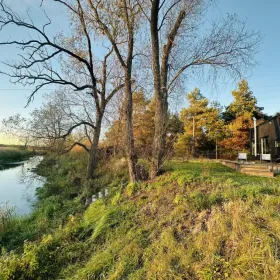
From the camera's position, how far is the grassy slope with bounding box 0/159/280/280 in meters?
2.73

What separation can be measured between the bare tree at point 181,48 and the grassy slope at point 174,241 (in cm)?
227

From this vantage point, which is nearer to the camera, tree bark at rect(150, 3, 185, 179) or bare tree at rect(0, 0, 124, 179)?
tree bark at rect(150, 3, 185, 179)

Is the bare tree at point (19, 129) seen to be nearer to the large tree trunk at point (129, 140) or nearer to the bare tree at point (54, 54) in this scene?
the bare tree at point (54, 54)

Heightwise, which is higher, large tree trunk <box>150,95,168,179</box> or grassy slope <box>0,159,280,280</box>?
large tree trunk <box>150,95,168,179</box>

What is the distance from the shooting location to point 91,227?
4.93 meters

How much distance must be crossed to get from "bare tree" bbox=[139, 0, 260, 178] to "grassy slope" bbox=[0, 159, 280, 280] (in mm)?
2273

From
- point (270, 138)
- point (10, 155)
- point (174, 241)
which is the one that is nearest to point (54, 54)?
point (174, 241)

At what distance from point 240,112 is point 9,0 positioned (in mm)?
23317

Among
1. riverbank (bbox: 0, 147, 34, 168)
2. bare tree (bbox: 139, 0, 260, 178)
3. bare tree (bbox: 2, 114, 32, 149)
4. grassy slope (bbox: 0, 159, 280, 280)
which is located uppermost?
bare tree (bbox: 139, 0, 260, 178)

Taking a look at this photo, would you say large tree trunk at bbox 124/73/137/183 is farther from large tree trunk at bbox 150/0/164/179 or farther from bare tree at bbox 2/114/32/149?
bare tree at bbox 2/114/32/149

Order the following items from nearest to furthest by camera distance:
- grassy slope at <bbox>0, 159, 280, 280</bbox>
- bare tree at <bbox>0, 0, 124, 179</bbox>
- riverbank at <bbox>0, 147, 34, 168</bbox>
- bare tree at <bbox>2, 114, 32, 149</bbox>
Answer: grassy slope at <bbox>0, 159, 280, 280</bbox> < bare tree at <bbox>0, 0, 124, 179</bbox> < bare tree at <bbox>2, 114, 32, 149</bbox> < riverbank at <bbox>0, 147, 34, 168</bbox>

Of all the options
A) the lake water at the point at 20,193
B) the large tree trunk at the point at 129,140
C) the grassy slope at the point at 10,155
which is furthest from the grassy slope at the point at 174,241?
the grassy slope at the point at 10,155

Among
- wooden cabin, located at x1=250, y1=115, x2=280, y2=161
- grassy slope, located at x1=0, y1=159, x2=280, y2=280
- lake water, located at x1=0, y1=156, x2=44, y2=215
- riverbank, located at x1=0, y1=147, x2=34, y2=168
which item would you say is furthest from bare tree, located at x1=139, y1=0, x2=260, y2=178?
riverbank, located at x1=0, y1=147, x2=34, y2=168

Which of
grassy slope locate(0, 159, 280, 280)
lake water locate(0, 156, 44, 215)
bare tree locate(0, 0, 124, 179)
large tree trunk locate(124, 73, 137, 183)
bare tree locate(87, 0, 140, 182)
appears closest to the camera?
grassy slope locate(0, 159, 280, 280)
